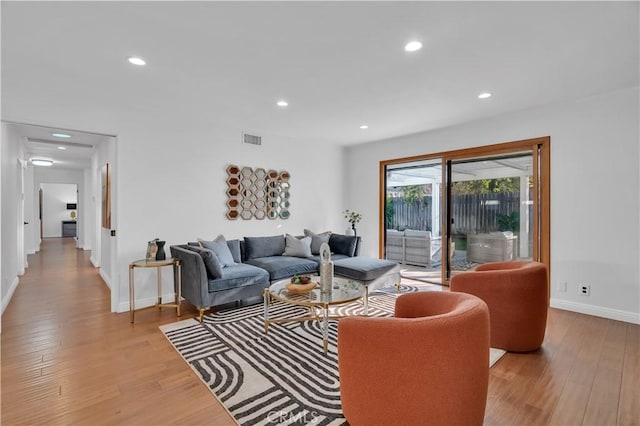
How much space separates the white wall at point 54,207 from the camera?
12.4 metres

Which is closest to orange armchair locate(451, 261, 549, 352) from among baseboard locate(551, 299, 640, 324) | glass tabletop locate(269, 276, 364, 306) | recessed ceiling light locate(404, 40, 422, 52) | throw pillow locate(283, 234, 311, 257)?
glass tabletop locate(269, 276, 364, 306)

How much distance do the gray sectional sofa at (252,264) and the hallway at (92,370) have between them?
53 centimetres

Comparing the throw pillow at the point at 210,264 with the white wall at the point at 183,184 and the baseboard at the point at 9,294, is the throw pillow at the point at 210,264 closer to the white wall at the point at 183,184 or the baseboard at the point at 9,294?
the white wall at the point at 183,184

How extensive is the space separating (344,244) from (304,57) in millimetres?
3377

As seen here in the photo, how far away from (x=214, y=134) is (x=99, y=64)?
203 cm

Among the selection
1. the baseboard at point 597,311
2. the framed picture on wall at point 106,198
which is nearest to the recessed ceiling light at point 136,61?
the framed picture on wall at point 106,198

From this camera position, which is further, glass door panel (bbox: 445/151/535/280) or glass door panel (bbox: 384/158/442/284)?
glass door panel (bbox: 384/158/442/284)

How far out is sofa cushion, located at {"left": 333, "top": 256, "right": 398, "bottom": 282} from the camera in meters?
4.39

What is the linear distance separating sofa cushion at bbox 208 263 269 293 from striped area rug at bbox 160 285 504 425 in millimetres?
337

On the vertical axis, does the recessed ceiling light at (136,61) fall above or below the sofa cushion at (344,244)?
above

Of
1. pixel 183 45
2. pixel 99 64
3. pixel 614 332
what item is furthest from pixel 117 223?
pixel 614 332

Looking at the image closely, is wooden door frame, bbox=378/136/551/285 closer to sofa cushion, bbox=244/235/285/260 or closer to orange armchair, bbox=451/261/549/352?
orange armchair, bbox=451/261/549/352

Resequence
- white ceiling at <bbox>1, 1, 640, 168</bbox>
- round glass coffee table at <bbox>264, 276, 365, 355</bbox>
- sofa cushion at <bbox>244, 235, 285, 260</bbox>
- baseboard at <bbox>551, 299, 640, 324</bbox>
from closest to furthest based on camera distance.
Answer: white ceiling at <bbox>1, 1, 640, 168</bbox>
round glass coffee table at <bbox>264, 276, 365, 355</bbox>
baseboard at <bbox>551, 299, 640, 324</bbox>
sofa cushion at <bbox>244, 235, 285, 260</bbox>

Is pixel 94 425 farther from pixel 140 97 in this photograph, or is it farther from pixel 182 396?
pixel 140 97
